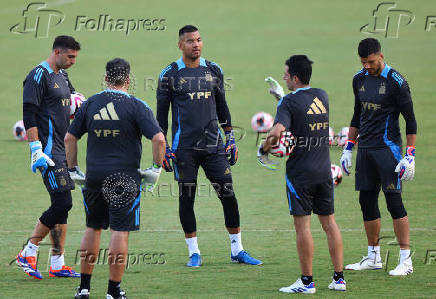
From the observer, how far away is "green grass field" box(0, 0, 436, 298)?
9805 mm

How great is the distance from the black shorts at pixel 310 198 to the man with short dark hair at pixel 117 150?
156cm

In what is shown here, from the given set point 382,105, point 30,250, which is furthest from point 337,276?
point 30,250

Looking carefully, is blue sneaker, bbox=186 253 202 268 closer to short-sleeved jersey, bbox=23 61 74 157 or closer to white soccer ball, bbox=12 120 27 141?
short-sleeved jersey, bbox=23 61 74 157

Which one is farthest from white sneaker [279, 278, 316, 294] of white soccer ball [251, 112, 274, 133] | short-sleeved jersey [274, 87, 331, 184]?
white soccer ball [251, 112, 274, 133]

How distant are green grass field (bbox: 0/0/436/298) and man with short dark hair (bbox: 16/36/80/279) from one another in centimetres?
32

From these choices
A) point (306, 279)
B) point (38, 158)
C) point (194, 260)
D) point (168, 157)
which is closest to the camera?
point (306, 279)

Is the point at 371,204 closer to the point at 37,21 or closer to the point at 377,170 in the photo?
the point at 377,170

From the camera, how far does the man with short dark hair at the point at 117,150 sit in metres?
8.59

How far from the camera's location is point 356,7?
4106 cm

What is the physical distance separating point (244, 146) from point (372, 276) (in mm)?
10578

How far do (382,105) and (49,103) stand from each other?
Result: 4.03 metres

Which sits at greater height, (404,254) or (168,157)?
(168,157)

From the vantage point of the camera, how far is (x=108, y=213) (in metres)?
9.00

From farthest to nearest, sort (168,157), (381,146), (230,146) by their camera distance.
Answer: (230,146) < (168,157) < (381,146)
